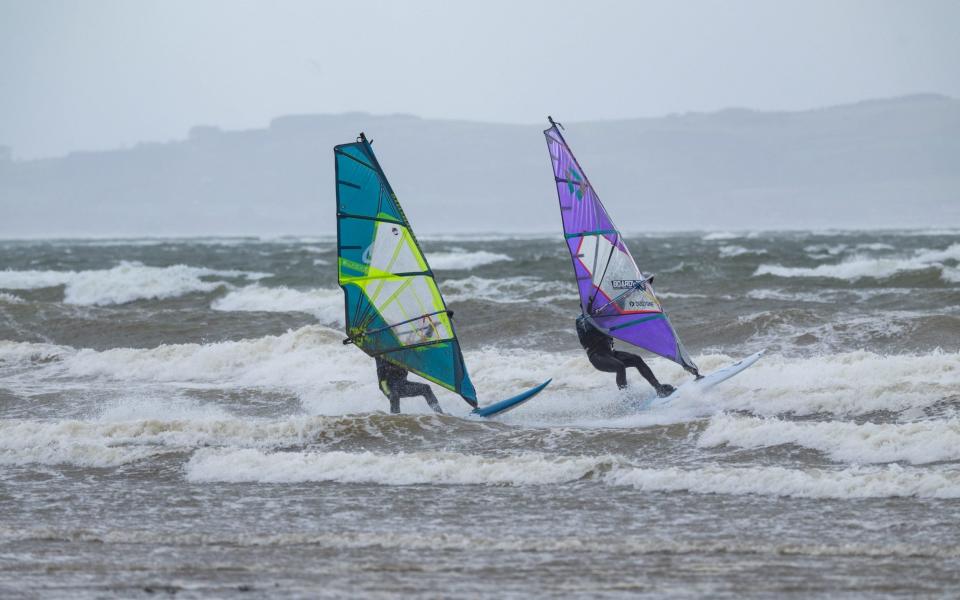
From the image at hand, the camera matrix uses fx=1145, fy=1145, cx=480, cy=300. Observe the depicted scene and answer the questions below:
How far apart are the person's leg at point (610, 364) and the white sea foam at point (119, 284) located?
18.5 meters

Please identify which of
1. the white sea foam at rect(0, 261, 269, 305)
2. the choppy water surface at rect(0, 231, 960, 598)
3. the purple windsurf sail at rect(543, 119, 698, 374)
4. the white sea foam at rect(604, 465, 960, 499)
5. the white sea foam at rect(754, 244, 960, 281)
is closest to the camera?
the choppy water surface at rect(0, 231, 960, 598)

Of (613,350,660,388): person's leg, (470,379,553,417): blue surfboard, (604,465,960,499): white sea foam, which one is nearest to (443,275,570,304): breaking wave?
(613,350,660,388): person's leg

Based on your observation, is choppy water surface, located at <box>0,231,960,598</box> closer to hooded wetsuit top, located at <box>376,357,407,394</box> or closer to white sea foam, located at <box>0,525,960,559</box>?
white sea foam, located at <box>0,525,960,559</box>

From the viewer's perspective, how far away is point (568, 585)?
17.6 feet

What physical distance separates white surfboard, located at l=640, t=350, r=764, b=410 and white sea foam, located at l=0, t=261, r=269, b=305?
18939 millimetres

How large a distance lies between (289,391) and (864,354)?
655 centimetres

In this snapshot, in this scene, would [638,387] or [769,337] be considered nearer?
[638,387]

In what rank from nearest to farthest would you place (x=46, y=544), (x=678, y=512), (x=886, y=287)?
1. (x=46, y=544)
2. (x=678, y=512)
3. (x=886, y=287)

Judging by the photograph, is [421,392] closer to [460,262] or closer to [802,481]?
[802,481]

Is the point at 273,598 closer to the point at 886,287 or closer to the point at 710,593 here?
the point at 710,593

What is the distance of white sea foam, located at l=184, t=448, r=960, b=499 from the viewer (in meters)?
7.13

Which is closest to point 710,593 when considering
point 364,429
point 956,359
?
point 364,429

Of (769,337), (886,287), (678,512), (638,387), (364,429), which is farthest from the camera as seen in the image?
(886,287)

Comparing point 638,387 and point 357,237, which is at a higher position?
point 357,237
